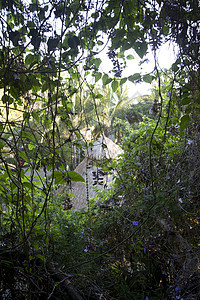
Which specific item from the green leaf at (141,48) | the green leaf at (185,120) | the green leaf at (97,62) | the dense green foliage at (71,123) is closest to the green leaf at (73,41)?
the dense green foliage at (71,123)

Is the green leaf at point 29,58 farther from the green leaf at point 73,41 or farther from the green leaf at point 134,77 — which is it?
the green leaf at point 134,77

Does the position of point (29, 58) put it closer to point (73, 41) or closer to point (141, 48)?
point (73, 41)

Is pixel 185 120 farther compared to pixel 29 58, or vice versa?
pixel 29 58

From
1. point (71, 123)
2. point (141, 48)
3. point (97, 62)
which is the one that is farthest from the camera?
point (71, 123)

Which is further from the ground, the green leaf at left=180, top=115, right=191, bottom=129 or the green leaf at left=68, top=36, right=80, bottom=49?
the green leaf at left=68, top=36, right=80, bottom=49

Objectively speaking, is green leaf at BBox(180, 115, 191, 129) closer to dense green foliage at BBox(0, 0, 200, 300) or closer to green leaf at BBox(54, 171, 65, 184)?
Result: dense green foliage at BBox(0, 0, 200, 300)

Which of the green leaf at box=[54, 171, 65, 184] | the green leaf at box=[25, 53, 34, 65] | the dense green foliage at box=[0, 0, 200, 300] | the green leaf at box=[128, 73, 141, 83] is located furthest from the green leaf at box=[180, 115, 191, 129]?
the green leaf at box=[25, 53, 34, 65]

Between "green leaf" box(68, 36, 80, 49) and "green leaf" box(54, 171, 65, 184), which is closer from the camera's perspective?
"green leaf" box(54, 171, 65, 184)

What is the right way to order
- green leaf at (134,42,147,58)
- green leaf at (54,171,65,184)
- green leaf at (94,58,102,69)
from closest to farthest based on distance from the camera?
green leaf at (54,171,65,184) → green leaf at (134,42,147,58) → green leaf at (94,58,102,69)

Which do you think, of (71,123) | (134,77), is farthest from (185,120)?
(71,123)

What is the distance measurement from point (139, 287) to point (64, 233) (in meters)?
0.69

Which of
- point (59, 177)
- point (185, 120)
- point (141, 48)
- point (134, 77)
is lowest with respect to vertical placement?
point (59, 177)

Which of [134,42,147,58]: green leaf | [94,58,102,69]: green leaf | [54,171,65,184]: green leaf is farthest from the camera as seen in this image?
[94,58,102,69]: green leaf

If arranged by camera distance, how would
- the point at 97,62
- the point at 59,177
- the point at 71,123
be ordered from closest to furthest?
1. the point at 59,177
2. the point at 97,62
3. the point at 71,123
